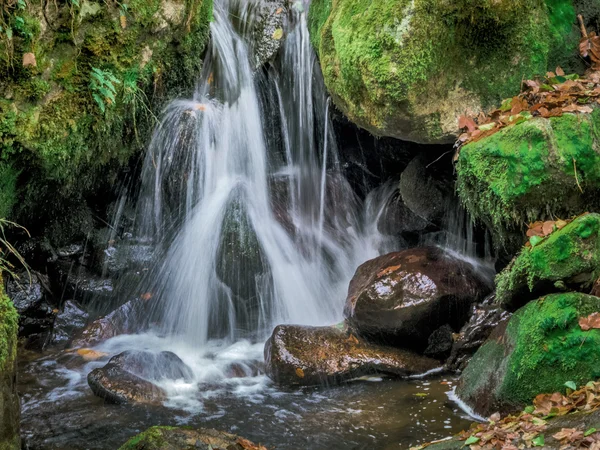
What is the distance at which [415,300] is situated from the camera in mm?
6590

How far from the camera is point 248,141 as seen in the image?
8867 mm

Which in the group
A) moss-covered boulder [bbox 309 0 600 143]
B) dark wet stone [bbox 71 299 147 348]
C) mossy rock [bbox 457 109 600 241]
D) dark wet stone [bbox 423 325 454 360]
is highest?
moss-covered boulder [bbox 309 0 600 143]

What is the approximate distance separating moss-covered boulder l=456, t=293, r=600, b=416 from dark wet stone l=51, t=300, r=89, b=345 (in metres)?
5.18

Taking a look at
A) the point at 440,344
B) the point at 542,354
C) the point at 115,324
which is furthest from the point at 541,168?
the point at 115,324

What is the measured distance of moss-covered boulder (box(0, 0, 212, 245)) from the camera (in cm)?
512

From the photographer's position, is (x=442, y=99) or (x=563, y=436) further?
(x=442, y=99)

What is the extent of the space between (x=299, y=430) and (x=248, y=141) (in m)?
4.78

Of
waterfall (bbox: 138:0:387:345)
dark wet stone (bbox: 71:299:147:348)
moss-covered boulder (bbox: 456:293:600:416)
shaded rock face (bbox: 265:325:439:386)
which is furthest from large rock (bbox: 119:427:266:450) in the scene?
dark wet stone (bbox: 71:299:147:348)

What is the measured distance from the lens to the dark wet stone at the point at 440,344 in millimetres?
6586

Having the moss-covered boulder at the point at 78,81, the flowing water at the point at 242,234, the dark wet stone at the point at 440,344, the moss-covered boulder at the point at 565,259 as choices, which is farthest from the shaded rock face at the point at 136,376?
the moss-covered boulder at the point at 565,259

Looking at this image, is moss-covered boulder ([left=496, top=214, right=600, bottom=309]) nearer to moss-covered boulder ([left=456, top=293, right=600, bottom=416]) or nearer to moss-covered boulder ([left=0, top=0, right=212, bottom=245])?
moss-covered boulder ([left=456, top=293, right=600, bottom=416])

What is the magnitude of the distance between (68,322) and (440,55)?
5.66 meters

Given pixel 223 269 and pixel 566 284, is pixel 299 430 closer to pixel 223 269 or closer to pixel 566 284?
pixel 566 284

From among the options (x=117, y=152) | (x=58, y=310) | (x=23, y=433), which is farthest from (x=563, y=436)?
(x=58, y=310)
